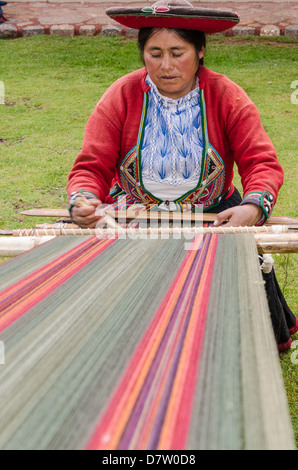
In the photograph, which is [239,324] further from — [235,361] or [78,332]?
[78,332]

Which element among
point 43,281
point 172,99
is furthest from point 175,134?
point 43,281

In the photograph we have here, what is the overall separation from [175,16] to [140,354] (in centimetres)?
129

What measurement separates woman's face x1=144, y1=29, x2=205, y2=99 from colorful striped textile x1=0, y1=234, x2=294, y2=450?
2.70ft

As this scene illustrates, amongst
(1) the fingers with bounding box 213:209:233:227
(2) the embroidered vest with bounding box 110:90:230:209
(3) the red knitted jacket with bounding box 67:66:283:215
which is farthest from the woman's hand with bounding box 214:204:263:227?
(2) the embroidered vest with bounding box 110:90:230:209

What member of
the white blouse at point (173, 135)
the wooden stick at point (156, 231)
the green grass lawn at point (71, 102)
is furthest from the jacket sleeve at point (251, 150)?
the green grass lawn at point (71, 102)

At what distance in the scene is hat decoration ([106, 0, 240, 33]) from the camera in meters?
1.68

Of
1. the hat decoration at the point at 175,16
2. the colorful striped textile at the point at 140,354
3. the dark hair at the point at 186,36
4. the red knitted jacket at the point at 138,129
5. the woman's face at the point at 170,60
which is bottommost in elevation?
the colorful striped textile at the point at 140,354

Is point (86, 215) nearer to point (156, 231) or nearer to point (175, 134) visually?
point (156, 231)

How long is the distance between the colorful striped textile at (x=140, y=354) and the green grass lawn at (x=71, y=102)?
970mm

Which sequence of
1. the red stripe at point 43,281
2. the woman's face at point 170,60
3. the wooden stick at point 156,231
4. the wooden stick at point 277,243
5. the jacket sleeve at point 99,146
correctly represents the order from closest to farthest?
the red stripe at point 43,281 → the wooden stick at point 277,243 → the wooden stick at point 156,231 → the woman's face at point 170,60 → the jacket sleeve at point 99,146

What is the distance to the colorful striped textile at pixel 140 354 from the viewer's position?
2.16ft

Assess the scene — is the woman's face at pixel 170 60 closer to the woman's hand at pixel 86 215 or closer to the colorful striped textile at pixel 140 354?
the woman's hand at pixel 86 215

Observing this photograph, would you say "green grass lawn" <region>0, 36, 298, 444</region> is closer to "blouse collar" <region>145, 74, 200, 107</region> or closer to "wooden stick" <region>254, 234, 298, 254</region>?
"wooden stick" <region>254, 234, 298, 254</region>
